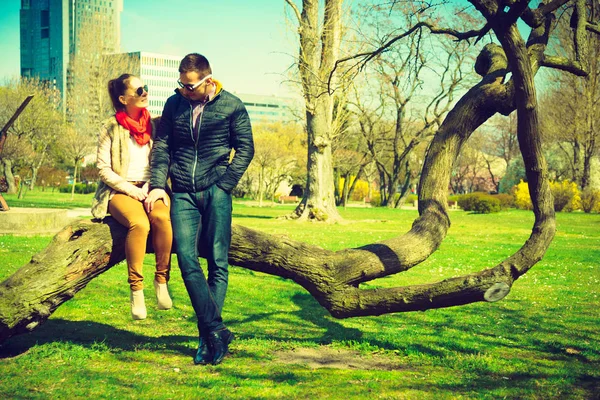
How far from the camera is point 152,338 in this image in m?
6.66

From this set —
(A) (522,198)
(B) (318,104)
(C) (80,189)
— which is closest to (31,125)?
(C) (80,189)

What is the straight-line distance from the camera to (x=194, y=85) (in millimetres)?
5359

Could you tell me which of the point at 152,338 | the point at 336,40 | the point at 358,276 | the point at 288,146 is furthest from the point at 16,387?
the point at 288,146

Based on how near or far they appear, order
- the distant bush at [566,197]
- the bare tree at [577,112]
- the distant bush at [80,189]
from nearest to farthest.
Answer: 1. the distant bush at [566,197]
2. the bare tree at [577,112]
3. the distant bush at [80,189]

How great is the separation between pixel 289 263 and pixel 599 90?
4197cm

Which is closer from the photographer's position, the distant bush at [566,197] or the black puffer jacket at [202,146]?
the black puffer jacket at [202,146]

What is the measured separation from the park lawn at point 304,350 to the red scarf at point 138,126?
1.87 metres

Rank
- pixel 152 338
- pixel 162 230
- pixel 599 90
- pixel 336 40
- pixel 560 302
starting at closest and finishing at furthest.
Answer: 1. pixel 162 230
2. pixel 152 338
3. pixel 560 302
4. pixel 336 40
5. pixel 599 90

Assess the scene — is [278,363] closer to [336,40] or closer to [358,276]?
[358,276]

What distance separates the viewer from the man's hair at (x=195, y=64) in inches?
210

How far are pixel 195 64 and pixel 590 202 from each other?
34403mm

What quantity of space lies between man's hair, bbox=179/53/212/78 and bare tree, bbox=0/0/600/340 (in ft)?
4.65

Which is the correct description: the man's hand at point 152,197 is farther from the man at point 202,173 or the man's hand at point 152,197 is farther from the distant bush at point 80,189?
the distant bush at point 80,189

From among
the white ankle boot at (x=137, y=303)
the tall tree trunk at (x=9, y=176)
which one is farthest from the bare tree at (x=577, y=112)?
the white ankle boot at (x=137, y=303)
